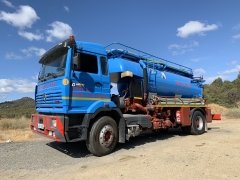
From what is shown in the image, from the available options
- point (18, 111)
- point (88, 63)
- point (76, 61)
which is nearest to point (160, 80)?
point (88, 63)

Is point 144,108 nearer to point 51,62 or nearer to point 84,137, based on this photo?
point 84,137

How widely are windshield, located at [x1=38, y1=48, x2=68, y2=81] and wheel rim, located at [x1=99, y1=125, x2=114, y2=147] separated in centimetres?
205

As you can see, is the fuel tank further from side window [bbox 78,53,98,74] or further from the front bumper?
the front bumper

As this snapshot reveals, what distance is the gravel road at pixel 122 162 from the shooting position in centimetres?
427

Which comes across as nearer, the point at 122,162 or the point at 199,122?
the point at 122,162

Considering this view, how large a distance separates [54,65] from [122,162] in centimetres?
350

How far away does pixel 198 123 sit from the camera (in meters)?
10.1

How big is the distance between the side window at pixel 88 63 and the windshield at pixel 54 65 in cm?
49

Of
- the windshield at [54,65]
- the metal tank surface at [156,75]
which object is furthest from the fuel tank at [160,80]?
the windshield at [54,65]

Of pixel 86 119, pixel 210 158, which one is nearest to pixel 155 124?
pixel 210 158

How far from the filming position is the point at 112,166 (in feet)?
15.9

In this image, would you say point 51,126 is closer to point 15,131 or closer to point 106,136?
point 106,136

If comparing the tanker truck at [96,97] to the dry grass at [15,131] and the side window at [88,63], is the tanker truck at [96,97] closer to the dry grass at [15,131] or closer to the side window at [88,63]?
the side window at [88,63]

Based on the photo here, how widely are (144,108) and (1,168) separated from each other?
5182mm
